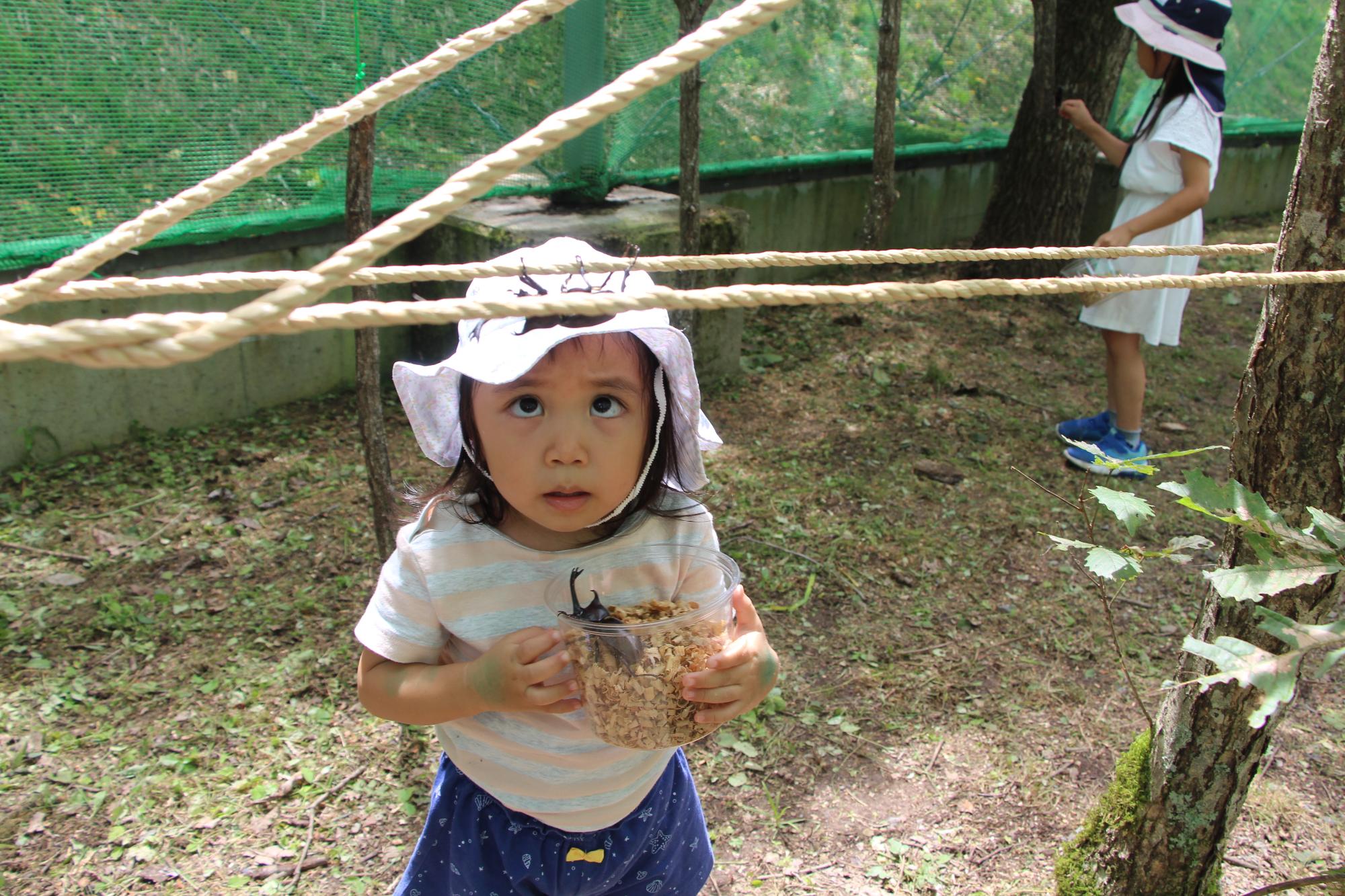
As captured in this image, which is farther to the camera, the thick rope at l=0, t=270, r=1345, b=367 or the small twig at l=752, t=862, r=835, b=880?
the small twig at l=752, t=862, r=835, b=880

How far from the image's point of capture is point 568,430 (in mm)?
1218

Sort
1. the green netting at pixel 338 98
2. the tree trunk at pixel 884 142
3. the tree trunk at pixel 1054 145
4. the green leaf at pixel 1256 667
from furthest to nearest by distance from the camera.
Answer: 1. the tree trunk at pixel 1054 145
2. the tree trunk at pixel 884 142
3. the green netting at pixel 338 98
4. the green leaf at pixel 1256 667

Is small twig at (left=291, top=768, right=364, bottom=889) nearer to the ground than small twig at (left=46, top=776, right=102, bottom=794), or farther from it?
nearer to the ground

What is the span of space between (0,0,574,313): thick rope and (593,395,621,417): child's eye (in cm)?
44

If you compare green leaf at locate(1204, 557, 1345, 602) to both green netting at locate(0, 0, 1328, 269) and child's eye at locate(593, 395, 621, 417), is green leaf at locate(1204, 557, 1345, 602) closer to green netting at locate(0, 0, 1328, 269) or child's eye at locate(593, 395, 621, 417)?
child's eye at locate(593, 395, 621, 417)

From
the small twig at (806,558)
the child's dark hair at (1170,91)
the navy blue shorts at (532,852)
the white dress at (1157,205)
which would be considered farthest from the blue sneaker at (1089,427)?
the navy blue shorts at (532,852)

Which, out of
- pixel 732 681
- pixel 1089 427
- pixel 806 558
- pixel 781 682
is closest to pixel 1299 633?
pixel 732 681

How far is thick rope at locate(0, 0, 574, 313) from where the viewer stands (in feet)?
2.49

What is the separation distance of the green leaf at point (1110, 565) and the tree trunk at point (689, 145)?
2.68 metres

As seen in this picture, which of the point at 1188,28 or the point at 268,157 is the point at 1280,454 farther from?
the point at 1188,28

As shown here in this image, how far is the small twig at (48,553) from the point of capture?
307 centimetres

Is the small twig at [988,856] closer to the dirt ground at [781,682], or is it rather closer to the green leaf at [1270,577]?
the dirt ground at [781,682]

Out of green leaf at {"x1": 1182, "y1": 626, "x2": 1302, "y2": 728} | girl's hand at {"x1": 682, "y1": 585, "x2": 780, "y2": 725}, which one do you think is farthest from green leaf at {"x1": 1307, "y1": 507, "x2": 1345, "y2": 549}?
girl's hand at {"x1": 682, "y1": 585, "x2": 780, "y2": 725}

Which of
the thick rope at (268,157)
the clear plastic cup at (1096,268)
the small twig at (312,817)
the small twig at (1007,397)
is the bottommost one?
the small twig at (312,817)
